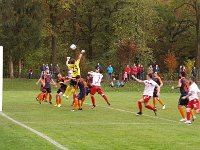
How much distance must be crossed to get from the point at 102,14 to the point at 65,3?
539 inches

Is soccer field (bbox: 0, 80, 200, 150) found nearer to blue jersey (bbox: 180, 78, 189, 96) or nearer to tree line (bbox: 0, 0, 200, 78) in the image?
blue jersey (bbox: 180, 78, 189, 96)

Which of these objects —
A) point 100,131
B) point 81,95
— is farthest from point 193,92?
point 81,95

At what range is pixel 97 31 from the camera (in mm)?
86688

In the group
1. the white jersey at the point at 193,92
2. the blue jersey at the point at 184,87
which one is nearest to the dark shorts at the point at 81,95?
the blue jersey at the point at 184,87

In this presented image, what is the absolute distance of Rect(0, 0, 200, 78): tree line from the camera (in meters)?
69.1

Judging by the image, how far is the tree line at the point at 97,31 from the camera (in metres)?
69.1

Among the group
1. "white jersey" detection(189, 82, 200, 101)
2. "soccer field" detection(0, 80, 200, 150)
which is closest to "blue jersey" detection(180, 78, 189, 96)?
"soccer field" detection(0, 80, 200, 150)

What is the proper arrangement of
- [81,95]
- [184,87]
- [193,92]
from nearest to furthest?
[193,92], [184,87], [81,95]

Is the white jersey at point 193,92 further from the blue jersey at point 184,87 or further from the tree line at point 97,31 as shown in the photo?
the tree line at point 97,31

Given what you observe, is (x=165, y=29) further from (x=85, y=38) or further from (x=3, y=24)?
(x=3, y=24)

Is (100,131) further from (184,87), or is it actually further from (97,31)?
(97,31)

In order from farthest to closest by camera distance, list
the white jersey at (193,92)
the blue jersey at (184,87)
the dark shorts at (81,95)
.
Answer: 1. the dark shorts at (81,95)
2. the blue jersey at (184,87)
3. the white jersey at (193,92)

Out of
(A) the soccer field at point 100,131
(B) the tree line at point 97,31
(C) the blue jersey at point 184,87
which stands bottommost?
(A) the soccer field at point 100,131

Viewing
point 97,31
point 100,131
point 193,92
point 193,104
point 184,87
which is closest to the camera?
point 100,131
